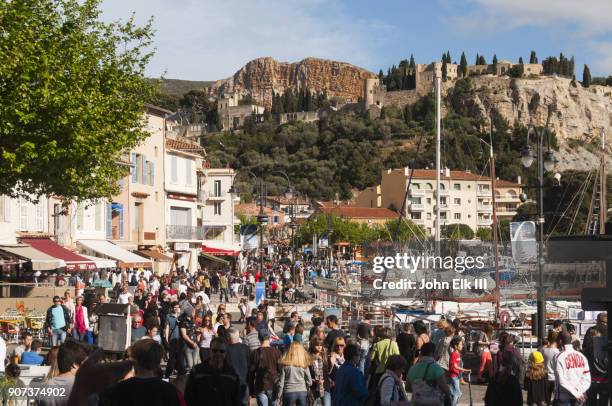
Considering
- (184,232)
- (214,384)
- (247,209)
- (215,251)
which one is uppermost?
→ (247,209)

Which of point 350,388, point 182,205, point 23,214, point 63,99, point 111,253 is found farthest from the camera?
point 182,205

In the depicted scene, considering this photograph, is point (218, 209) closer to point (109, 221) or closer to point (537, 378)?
point (109, 221)

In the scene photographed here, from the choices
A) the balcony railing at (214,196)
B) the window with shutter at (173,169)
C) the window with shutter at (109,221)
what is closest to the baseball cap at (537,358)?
the window with shutter at (109,221)

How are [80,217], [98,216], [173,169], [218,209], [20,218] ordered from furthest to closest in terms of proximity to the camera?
1. [218,209]
2. [173,169]
3. [98,216]
4. [80,217]
5. [20,218]

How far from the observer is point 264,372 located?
11.9 m

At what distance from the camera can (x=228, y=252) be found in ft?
198

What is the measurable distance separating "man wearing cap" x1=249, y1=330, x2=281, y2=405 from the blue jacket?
219cm

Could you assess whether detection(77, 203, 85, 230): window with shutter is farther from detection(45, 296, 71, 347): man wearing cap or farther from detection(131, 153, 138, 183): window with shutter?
detection(45, 296, 71, 347): man wearing cap

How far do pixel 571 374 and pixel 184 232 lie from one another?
145 ft

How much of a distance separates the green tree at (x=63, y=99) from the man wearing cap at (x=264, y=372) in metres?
11.1

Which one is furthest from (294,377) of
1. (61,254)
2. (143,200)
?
(143,200)

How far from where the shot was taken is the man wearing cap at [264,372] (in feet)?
38.9

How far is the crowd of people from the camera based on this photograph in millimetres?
6508

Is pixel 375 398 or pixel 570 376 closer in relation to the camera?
pixel 375 398
